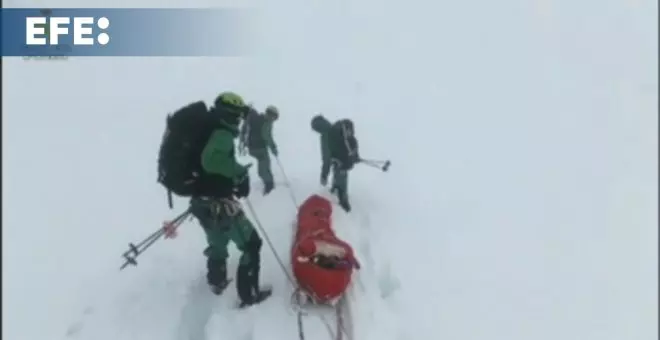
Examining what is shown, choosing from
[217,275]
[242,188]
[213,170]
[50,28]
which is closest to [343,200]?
[217,275]

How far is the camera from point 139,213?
9.62 meters

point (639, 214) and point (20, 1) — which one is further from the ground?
point (20, 1)

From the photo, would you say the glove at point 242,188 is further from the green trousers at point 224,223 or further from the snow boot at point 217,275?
the snow boot at point 217,275

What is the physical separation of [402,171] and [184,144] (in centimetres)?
730

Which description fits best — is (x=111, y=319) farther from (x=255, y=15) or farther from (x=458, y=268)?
(x=255, y=15)

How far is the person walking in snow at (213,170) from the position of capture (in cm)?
569

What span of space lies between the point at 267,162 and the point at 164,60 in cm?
1262

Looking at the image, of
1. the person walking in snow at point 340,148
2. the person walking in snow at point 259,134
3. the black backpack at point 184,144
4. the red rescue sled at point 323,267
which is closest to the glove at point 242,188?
the black backpack at point 184,144

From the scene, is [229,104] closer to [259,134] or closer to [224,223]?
[224,223]

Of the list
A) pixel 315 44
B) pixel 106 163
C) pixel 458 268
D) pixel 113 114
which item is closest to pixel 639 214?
pixel 458 268

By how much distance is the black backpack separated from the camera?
567cm

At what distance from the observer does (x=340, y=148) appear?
8.91 meters

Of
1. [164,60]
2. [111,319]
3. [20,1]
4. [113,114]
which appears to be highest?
[20,1]

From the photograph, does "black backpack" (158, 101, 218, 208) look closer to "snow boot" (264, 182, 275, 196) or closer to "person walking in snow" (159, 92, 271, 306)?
"person walking in snow" (159, 92, 271, 306)
